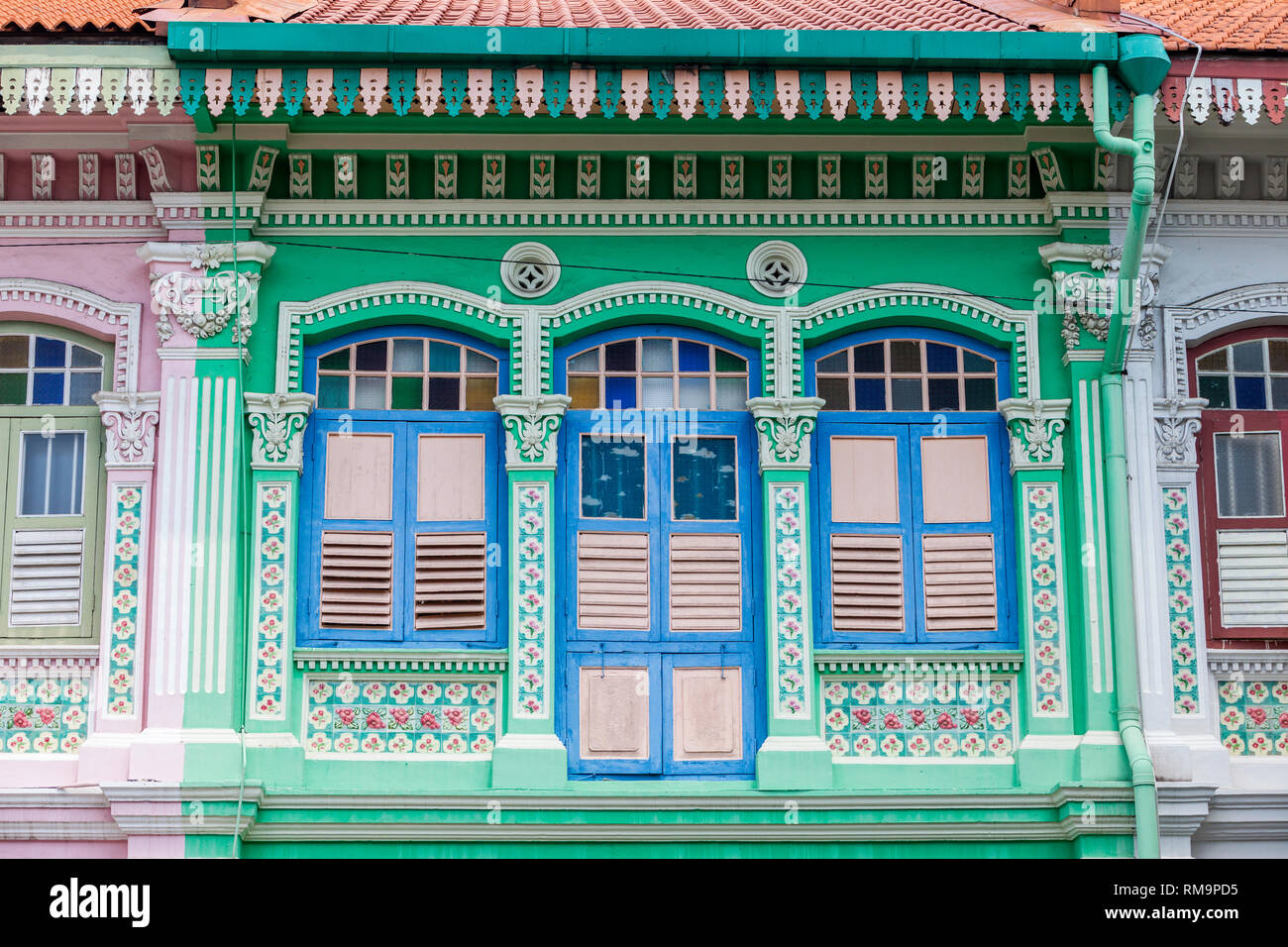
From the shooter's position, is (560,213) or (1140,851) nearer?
(1140,851)

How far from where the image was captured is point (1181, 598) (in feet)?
38.2

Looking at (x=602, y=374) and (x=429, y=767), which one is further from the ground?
(x=602, y=374)

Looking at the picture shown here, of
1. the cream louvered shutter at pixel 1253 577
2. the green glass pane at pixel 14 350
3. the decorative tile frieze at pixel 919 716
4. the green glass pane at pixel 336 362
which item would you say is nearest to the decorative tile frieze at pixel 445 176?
the green glass pane at pixel 336 362

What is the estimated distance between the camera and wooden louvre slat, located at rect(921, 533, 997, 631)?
11.6 m

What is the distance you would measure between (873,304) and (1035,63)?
1.65 m

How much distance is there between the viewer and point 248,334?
1177 centimetres

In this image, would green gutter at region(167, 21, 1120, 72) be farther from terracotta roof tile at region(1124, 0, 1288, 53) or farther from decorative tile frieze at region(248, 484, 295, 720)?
decorative tile frieze at region(248, 484, 295, 720)

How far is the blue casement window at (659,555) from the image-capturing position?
1142 centimetres

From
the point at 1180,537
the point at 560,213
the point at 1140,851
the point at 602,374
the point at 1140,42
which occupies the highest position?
the point at 1140,42

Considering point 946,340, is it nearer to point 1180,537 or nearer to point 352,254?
point 1180,537

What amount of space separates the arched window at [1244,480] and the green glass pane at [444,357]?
433 cm

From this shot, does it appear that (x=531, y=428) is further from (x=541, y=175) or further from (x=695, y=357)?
(x=541, y=175)

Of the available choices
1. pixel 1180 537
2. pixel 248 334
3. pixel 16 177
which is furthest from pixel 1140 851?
pixel 16 177

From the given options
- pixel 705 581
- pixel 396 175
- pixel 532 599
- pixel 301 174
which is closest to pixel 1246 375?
pixel 705 581
